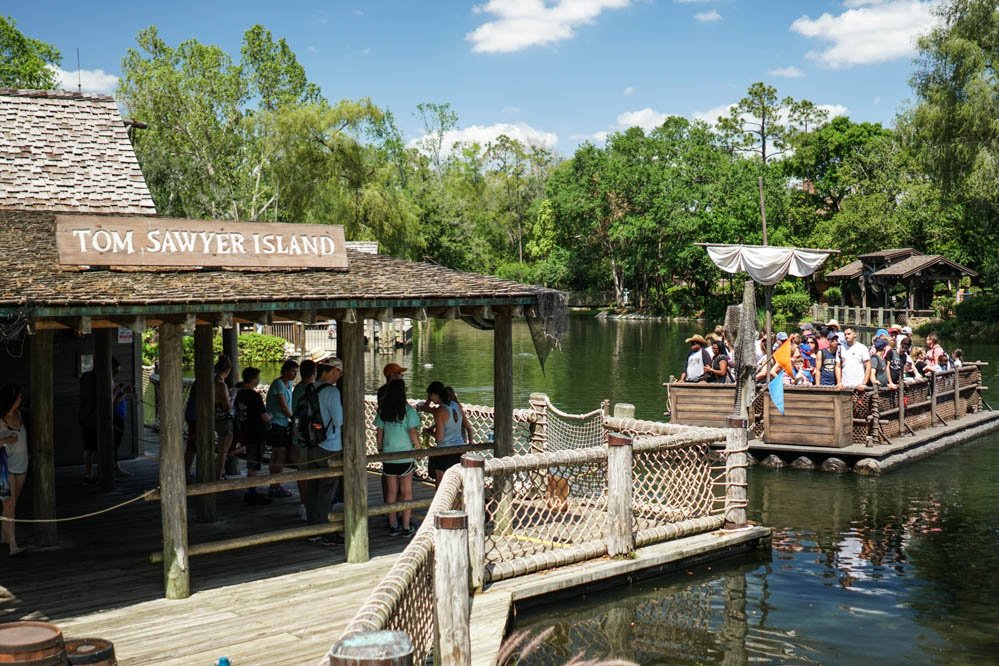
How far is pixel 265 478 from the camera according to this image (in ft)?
33.3

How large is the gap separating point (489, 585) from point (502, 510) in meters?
1.59

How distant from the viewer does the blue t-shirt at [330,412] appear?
36.4ft

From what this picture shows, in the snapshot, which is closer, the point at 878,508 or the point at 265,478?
the point at 265,478

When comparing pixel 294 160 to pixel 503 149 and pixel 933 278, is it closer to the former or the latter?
pixel 933 278

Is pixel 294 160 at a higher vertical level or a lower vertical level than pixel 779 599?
higher

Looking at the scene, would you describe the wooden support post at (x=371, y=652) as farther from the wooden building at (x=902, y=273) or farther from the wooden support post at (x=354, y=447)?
the wooden building at (x=902, y=273)

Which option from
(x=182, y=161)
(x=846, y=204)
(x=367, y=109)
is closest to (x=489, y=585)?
(x=367, y=109)

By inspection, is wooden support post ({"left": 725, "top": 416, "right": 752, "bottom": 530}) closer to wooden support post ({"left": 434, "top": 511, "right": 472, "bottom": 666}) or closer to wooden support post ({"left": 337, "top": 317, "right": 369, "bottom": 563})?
wooden support post ({"left": 337, "top": 317, "right": 369, "bottom": 563})

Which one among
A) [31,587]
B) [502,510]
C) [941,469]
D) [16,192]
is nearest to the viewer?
[31,587]

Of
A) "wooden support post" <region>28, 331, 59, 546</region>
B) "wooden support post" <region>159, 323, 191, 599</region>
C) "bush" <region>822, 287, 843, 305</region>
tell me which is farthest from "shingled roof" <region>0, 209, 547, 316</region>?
"bush" <region>822, 287, 843, 305</region>

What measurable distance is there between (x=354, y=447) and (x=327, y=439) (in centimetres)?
74

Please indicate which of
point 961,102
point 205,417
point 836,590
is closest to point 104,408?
point 205,417

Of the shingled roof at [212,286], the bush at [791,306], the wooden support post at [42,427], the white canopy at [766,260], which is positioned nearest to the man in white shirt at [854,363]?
the white canopy at [766,260]

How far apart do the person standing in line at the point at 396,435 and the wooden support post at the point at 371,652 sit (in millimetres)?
7205
